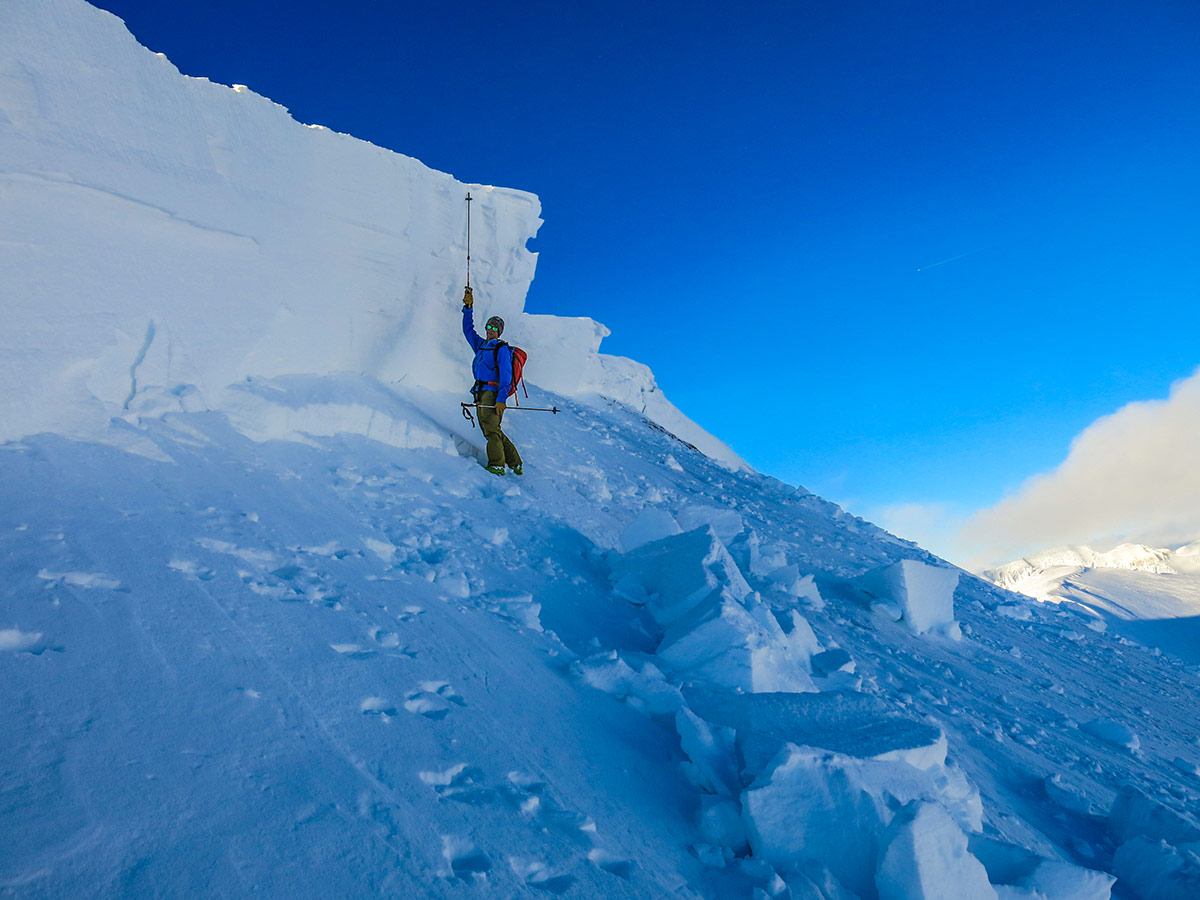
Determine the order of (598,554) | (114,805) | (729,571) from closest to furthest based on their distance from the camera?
(114,805) → (729,571) → (598,554)

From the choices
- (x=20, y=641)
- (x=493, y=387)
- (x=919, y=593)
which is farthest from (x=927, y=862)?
(x=493, y=387)

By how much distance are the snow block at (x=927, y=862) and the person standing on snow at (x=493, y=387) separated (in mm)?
5425

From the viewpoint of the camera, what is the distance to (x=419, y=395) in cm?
787

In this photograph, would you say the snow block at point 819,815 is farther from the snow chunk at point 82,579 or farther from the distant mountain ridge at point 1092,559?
the distant mountain ridge at point 1092,559

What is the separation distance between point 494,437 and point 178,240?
350 cm

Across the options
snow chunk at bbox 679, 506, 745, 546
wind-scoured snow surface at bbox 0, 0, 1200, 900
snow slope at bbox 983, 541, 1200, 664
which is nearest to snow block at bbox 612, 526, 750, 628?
wind-scoured snow surface at bbox 0, 0, 1200, 900

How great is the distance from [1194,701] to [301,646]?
28.5ft

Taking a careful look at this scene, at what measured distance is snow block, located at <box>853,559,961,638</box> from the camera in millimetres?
6402

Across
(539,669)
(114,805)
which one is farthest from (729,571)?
(114,805)

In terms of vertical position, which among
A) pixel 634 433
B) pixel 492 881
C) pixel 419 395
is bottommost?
pixel 492 881

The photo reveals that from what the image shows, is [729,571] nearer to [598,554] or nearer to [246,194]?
[598,554]

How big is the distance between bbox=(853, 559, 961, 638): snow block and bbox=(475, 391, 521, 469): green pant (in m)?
4.33

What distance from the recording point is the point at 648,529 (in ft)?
18.0

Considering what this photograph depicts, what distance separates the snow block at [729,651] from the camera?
3.52 metres
